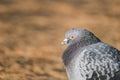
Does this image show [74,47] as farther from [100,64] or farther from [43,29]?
[43,29]

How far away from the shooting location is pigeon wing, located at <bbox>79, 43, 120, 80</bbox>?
11.3 metres

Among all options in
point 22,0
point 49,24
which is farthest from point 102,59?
point 22,0

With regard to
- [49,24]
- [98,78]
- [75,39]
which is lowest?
[98,78]

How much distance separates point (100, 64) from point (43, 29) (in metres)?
7.64

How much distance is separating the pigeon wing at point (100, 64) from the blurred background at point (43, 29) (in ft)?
9.84

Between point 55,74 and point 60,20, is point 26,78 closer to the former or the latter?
point 55,74

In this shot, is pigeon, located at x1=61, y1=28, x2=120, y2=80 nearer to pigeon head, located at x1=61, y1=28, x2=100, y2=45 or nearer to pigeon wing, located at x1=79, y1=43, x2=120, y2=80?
pigeon wing, located at x1=79, y1=43, x2=120, y2=80

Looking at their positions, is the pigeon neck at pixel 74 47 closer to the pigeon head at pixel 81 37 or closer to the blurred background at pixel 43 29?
the pigeon head at pixel 81 37

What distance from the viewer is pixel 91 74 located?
11.4 m

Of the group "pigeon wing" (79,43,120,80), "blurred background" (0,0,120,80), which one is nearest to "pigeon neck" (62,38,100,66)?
"pigeon wing" (79,43,120,80)

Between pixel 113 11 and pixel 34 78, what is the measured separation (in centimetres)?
733

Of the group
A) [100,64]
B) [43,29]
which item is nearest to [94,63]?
[100,64]

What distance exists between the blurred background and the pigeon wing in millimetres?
2999

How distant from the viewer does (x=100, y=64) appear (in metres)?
11.4
